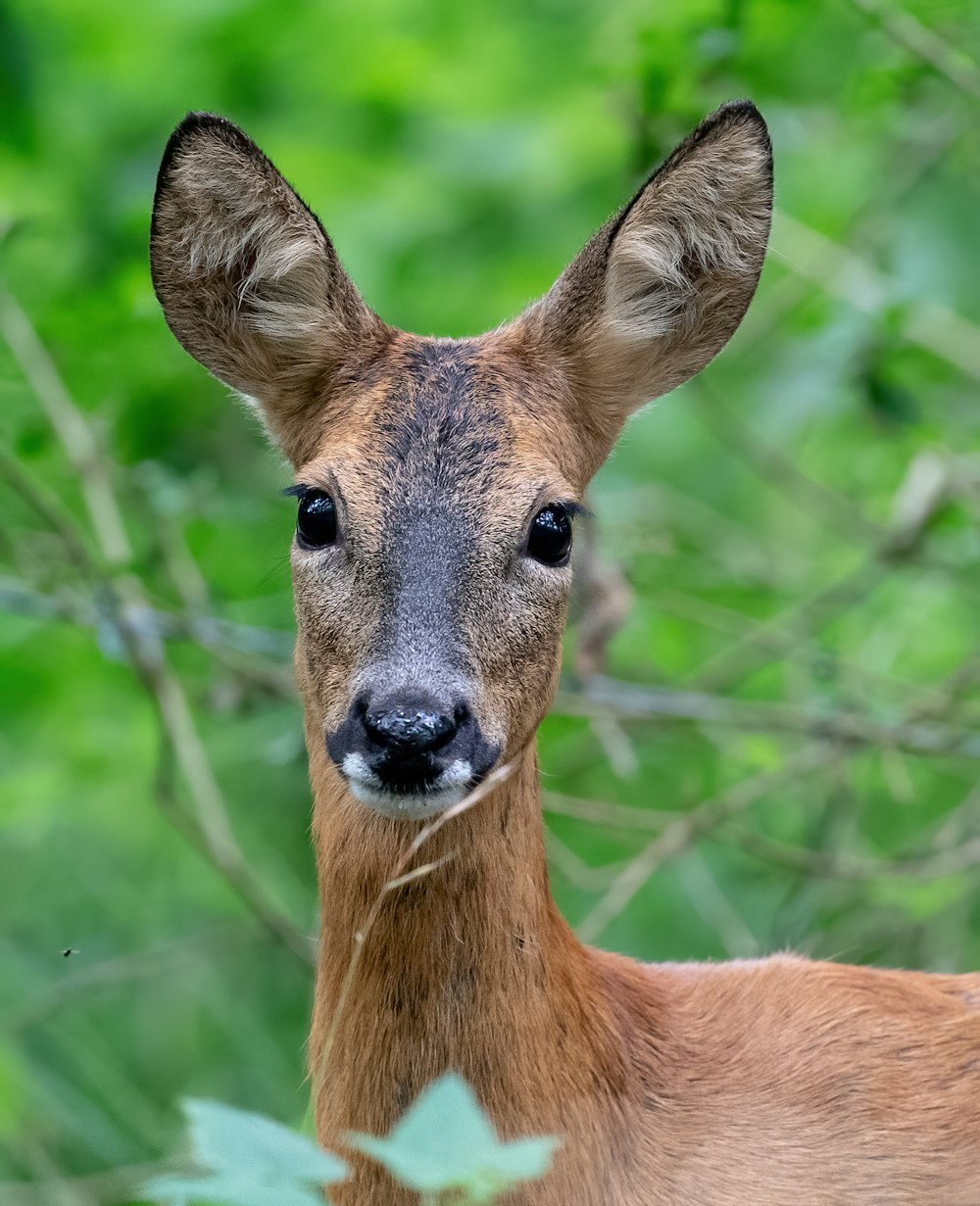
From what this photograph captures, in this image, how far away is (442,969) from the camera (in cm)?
324

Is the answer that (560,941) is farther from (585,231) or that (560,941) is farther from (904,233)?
(585,231)

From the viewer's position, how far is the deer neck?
3.20m

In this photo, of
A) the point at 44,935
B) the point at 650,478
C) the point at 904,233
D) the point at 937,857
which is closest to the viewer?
the point at 937,857

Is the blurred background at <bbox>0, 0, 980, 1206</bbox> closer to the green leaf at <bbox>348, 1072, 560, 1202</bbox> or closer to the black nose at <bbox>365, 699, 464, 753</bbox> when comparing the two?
the black nose at <bbox>365, 699, 464, 753</bbox>

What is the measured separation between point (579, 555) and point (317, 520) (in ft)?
5.74

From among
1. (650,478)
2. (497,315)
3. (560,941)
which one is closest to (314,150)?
(497,315)

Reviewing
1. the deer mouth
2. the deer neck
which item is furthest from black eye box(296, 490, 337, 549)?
the deer mouth

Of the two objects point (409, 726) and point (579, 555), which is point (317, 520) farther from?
point (579, 555)

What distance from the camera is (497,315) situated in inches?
323

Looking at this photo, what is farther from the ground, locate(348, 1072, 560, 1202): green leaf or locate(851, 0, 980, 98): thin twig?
locate(851, 0, 980, 98): thin twig

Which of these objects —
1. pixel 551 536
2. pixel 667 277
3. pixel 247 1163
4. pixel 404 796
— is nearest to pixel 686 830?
pixel 667 277

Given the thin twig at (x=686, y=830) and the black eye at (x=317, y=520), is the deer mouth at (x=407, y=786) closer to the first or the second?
the black eye at (x=317, y=520)

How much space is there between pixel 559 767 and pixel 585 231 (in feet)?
10.9

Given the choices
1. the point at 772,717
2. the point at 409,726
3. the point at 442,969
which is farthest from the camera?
the point at 772,717
